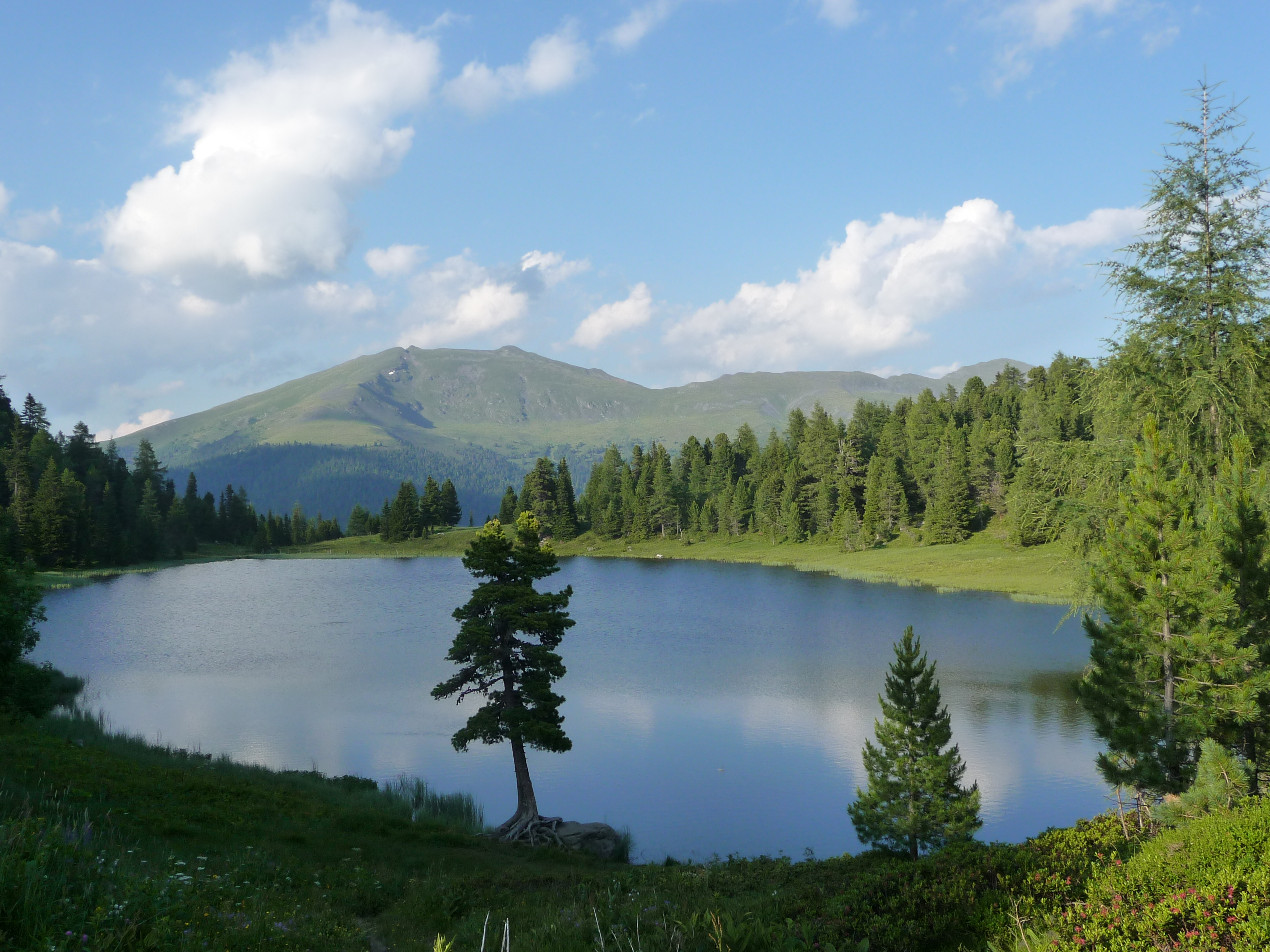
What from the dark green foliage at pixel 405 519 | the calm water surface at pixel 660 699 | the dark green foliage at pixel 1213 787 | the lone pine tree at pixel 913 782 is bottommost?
the calm water surface at pixel 660 699

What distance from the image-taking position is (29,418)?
118188mm

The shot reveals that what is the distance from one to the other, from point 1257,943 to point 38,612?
3453 cm

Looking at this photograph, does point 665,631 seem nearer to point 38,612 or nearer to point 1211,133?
point 38,612

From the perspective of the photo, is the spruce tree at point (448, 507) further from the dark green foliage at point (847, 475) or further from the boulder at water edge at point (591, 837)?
the boulder at water edge at point (591, 837)

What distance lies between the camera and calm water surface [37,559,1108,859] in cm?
2383

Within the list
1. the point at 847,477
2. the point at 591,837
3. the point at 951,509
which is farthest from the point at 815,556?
the point at 591,837

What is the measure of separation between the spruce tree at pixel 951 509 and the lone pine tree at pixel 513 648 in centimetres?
7839

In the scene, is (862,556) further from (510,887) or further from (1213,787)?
(510,887)

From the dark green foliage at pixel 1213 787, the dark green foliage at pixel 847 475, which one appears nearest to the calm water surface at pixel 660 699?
the dark green foliage at pixel 1213 787

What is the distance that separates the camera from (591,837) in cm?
2047

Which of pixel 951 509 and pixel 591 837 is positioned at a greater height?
pixel 951 509

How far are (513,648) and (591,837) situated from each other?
6210 mm

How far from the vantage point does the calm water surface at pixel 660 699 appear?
938 inches

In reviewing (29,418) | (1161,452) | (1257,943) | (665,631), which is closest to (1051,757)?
(1161,452)
